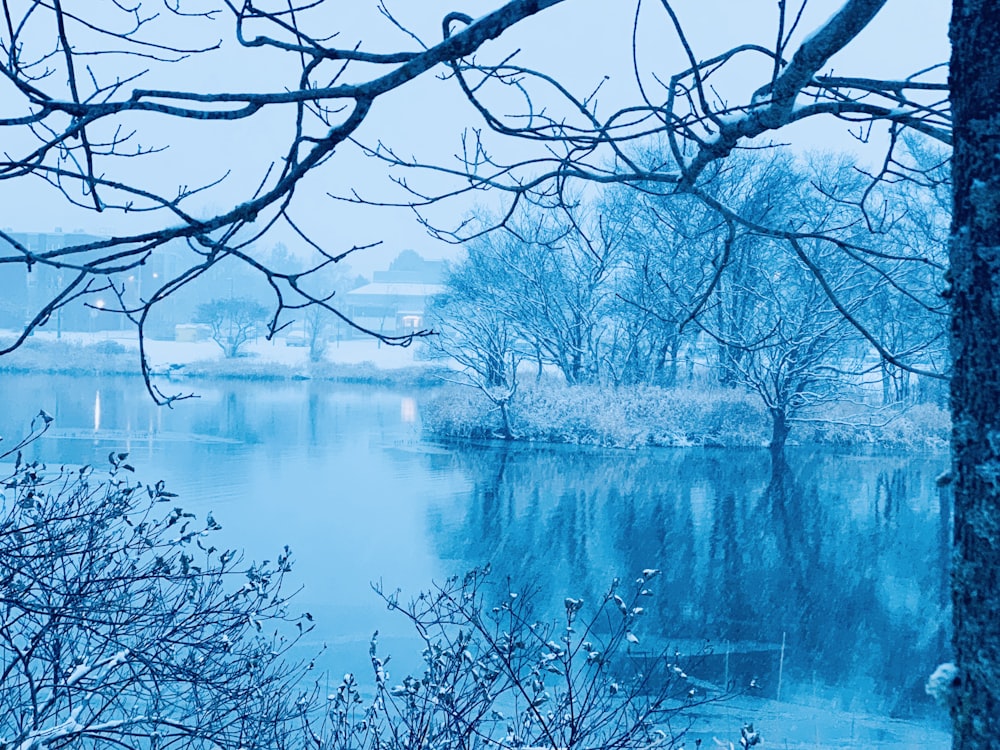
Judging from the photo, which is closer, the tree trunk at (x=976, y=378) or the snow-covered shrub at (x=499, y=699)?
the tree trunk at (x=976, y=378)

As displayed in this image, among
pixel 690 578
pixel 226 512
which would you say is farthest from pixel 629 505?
pixel 226 512

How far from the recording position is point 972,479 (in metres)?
1.15

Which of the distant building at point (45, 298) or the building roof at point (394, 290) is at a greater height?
the building roof at point (394, 290)

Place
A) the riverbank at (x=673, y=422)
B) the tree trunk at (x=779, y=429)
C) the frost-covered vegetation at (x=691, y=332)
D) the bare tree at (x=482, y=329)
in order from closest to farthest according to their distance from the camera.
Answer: the frost-covered vegetation at (x=691, y=332) < the tree trunk at (x=779, y=429) < the riverbank at (x=673, y=422) < the bare tree at (x=482, y=329)

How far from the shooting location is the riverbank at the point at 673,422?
64.4ft

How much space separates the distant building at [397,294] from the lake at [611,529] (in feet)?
81.9

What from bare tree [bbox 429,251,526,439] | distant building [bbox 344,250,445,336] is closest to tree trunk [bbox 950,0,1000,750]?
bare tree [bbox 429,251,526,439]

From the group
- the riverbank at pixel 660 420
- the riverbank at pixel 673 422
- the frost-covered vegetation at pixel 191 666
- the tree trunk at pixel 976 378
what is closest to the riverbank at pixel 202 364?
the riverbank at pixel 660 420

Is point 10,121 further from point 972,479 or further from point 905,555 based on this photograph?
point 905,555

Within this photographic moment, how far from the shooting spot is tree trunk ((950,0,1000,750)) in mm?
1122

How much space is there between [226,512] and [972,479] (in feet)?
37.7

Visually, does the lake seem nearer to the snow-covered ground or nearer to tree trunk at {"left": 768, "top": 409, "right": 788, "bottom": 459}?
tree trunk at {"left": 768, "top": 409, "right": 788, "bottom": 459}

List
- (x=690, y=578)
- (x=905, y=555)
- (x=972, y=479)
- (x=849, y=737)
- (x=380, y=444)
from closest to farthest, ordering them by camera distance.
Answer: (x=972, y=479), (x=849, y=737), (x=690, y=578), (x=905, y=555), (x=380, y=444)

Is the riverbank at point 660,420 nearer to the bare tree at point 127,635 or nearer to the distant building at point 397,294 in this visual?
the bare tree at point 127,635
